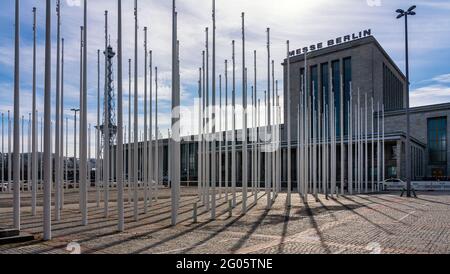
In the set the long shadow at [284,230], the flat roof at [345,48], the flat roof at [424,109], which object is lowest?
the long shadow at [284,230]

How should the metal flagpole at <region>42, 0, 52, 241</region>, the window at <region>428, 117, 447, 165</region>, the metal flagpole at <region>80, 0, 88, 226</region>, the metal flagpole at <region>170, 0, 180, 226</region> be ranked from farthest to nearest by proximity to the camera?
the window at <region>428, 117, 447, 165</region> < the metal flagpole at <region>170, 0, 180, 226</region> < the metal flagpole at <region>80, 0, 88, 226</region> < the metal flagpole at <region>42, 0, 52, 241</region>

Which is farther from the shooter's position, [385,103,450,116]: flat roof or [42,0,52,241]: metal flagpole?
[385,103,450,116]: flat roof

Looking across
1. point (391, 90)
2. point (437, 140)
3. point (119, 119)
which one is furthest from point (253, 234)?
point (391, 90)

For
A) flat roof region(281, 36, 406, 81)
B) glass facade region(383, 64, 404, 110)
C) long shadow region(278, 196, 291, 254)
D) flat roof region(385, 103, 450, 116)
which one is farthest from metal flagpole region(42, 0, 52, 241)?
glass facade region(383, 64, 404, 110)

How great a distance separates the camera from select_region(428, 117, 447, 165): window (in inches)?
3219

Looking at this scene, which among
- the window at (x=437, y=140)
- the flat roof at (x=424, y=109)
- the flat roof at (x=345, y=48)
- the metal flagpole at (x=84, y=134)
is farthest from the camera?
the flat roof at (x=345, y=48)

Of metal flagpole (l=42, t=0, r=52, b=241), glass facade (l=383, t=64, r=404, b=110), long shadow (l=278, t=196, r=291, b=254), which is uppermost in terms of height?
glass facade (l=383, t=64, r=404, b=110)

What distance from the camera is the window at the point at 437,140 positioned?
81.8m

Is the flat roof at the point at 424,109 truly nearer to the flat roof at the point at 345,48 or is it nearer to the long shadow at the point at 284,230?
the flat roof at the point at 345,48

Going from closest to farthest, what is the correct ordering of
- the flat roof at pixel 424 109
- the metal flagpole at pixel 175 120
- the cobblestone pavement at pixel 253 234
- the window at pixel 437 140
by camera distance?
the cobblestone pavement at pixel 253 234, the metal flagpole at pixel 175 120, the flat roof at pixel 424 109, the window at pixel 437 140

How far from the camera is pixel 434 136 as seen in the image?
273 feet

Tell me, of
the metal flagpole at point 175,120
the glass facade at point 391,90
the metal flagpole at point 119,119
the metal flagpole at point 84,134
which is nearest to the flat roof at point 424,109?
the glass facade at point 391,90

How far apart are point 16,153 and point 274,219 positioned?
1118 centimetres

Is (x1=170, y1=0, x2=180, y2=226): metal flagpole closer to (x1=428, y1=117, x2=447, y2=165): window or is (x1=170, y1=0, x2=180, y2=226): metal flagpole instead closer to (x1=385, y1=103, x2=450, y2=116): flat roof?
(x1=385, y1=103, x2=450, y2=116): flat roof
